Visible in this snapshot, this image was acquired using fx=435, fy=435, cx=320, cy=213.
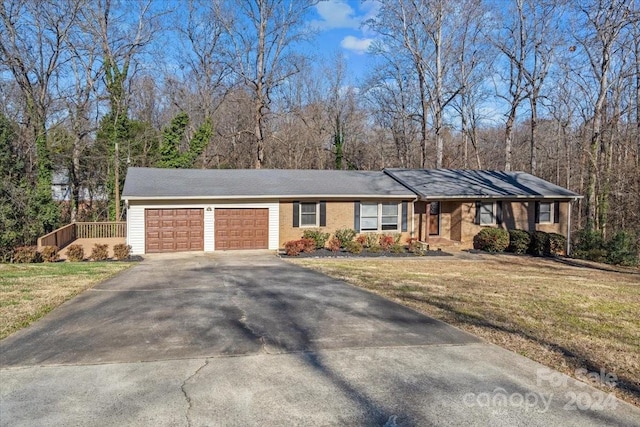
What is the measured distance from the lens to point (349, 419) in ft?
13.2

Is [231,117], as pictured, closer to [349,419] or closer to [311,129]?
[311,129]

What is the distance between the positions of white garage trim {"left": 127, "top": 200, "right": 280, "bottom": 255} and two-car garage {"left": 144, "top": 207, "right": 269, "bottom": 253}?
8 cm

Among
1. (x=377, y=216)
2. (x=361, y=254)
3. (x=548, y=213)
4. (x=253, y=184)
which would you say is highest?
(x=253, y=184)

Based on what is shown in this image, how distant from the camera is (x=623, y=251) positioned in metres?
18.5

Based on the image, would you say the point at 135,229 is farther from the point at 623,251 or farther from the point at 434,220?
the point at 623,251

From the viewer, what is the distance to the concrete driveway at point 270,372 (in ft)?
13.6

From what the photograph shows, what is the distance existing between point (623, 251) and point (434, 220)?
26.0ft

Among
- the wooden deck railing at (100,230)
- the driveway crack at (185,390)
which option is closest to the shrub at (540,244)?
the driveway crack at (185,390)

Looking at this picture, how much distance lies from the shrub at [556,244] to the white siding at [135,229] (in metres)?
17.9

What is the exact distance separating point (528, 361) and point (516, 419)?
172 centimetres

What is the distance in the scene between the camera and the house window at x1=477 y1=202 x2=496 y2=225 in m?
20.8

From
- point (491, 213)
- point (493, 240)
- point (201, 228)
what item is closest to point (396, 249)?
point (493, 240)

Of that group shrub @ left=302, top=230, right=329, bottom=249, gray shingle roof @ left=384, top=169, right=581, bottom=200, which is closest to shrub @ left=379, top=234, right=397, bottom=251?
gray shingle roof @ left=384, top=169, right=581, bottom=200

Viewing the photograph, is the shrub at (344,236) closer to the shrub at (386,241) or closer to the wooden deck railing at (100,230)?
the shrub at (386,241)
